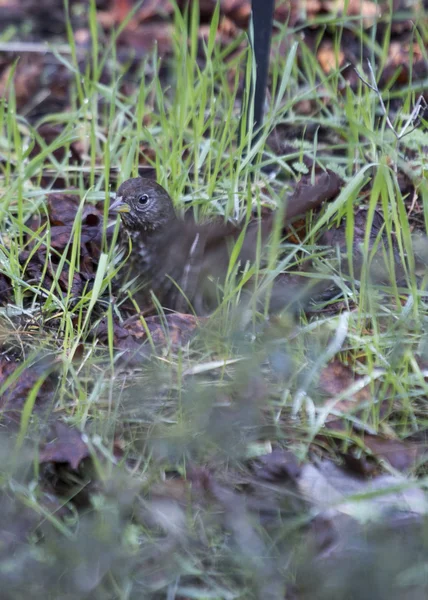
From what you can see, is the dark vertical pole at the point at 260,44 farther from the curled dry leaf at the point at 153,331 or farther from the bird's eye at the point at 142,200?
the curled dry leaf at the point at 153,331

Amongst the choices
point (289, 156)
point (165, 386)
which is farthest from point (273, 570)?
point (289, 156)

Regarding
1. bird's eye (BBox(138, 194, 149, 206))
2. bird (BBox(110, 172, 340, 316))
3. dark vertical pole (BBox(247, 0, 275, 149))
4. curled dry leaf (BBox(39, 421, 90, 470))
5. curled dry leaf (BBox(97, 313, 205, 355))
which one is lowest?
curled dry leaf (BBox(97, 313, 205, 355))

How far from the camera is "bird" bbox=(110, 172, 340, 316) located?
343 cm

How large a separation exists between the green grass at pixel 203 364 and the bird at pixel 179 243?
106 millimetres

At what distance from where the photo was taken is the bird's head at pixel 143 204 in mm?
3627

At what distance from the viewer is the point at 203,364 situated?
9.93 ft

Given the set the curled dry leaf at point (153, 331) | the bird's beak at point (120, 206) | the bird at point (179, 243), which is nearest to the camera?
the curled dry leaf at point (153, 331)

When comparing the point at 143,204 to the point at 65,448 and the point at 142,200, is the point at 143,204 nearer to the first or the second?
the point at 142,200

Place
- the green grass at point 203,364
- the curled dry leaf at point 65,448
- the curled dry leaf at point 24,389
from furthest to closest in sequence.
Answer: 1. the curled dry leaf at point 24,389
2. the curled dry leaf at point 65,448
3. the green grass at point 203,364

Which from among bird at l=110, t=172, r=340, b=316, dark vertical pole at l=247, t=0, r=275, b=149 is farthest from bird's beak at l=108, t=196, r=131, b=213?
dark vertical pole at l=247, t=0, r=275, b=149

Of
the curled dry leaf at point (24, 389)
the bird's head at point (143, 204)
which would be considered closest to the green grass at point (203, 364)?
the curled dry leaf at point (24, 389)

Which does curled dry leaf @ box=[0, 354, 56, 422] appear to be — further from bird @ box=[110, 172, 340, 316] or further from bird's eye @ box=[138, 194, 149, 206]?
bird's eye @ box=[138, 194, 149, 206]

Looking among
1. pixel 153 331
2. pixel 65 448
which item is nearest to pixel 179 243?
pixel 153 331

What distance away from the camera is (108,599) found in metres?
2.09
